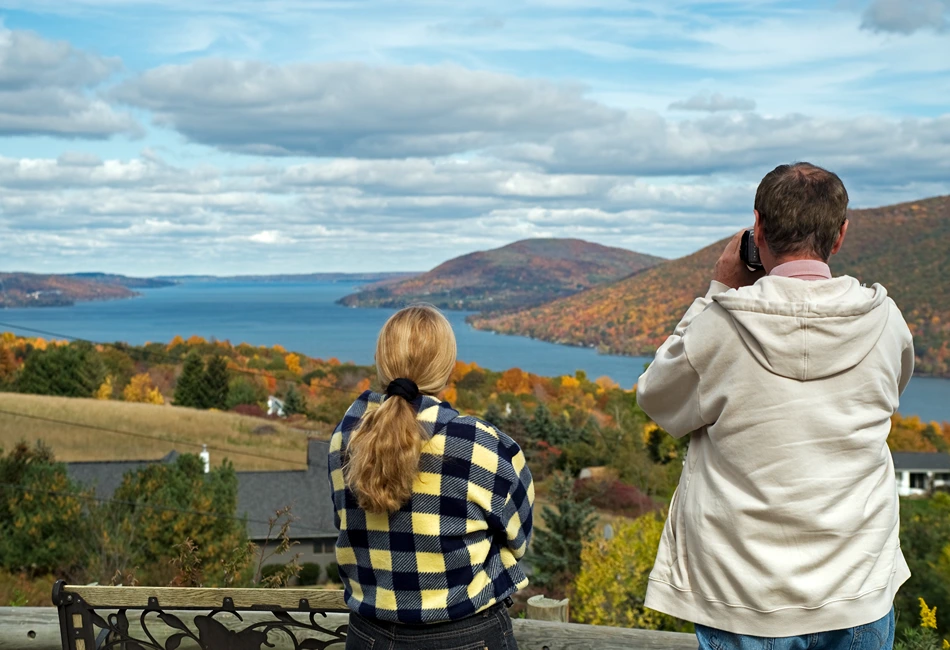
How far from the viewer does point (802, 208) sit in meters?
1.61

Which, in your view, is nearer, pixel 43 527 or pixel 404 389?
pixel 404 389

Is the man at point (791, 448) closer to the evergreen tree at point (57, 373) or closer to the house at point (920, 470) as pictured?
the house at point (920, 470)

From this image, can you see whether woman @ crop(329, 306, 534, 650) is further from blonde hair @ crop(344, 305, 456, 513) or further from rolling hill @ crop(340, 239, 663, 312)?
rolling hill @ crop(340, 239, 663, 312)

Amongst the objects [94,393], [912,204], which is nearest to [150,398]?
[94,393]

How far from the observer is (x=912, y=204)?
85812 millimetres

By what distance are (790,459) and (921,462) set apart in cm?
4854

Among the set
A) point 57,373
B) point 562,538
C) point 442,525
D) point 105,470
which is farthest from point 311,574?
point 442,525

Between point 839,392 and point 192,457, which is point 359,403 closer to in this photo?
point 839,392

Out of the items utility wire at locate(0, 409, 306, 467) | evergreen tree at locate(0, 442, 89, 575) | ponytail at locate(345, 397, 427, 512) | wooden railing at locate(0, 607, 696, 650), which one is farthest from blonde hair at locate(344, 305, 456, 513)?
utility wire at locate(0, 409, 306, 467)

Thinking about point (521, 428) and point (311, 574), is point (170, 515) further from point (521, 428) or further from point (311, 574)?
point (521, 428)

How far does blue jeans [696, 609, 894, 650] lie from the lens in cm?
160

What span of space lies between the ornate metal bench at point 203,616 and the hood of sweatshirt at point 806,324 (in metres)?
1.44

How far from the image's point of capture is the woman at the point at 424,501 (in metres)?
1.80

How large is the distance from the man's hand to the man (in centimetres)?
12
